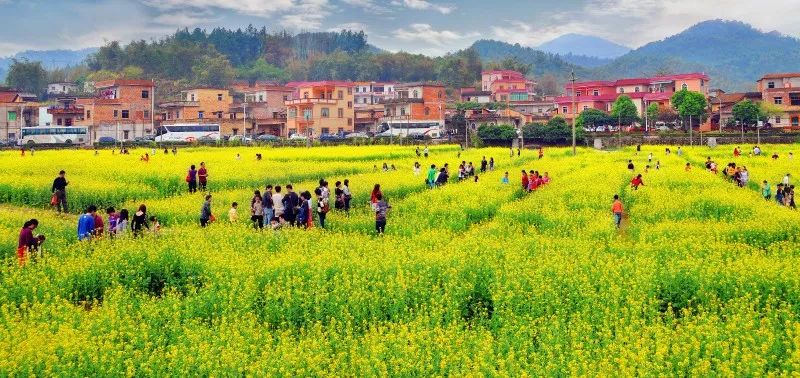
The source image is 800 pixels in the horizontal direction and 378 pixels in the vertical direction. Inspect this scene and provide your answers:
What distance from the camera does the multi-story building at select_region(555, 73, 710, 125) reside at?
93.8m

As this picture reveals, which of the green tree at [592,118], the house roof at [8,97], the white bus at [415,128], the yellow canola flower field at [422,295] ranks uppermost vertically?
the house roof at [8,97]

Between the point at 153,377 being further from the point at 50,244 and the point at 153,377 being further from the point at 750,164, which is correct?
the point at 750,164

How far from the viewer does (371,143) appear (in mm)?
73812

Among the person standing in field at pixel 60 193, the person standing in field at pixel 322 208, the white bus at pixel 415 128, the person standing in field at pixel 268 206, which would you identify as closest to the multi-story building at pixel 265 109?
the white bus at pixel 415 128

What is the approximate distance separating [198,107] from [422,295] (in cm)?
8054

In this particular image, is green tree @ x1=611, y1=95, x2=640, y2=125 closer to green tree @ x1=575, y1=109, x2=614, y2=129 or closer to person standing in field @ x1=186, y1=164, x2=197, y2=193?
green tree @ x1=575, y1=109, x2=614, y2=129

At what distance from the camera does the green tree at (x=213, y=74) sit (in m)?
122

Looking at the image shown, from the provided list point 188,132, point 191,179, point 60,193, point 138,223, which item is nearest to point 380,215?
point 138,223

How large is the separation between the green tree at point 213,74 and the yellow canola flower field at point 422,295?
100776mm

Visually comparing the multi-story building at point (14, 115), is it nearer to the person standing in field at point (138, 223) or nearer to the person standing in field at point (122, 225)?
the person standing in field at point (138, 223)

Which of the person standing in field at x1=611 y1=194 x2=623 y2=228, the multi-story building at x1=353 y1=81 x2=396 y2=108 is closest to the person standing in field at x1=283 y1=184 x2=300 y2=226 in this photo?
the person standing in field at x1=611 y1=194 x2=623 y2=228

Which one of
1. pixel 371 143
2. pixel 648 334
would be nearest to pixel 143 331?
pixel 648 334

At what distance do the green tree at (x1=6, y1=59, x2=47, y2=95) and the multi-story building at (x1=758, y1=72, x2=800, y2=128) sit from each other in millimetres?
101949

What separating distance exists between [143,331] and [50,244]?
7.57 metres
